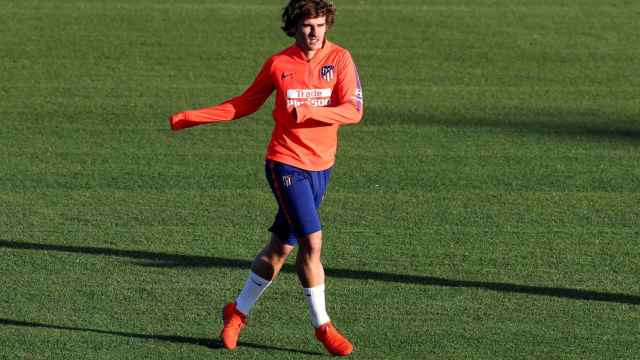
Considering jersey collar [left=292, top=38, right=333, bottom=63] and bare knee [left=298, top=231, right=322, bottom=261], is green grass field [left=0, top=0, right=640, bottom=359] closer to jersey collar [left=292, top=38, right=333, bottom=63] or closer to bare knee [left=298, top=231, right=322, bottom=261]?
bare knee [left=298, top=231, right=322, bottom=261]

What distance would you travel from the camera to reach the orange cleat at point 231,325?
7.57 m

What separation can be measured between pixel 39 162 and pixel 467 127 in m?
4.17

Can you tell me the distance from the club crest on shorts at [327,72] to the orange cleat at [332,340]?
1.43m

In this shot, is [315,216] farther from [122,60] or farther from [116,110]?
[122,60]

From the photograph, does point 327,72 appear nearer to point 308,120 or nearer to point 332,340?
point 308,120

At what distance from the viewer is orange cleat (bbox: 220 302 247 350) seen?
24.8ft

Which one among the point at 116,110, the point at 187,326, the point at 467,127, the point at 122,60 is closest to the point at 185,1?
the point at 122,60

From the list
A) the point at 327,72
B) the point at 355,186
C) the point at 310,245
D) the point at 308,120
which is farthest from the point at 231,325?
the point at 355,186

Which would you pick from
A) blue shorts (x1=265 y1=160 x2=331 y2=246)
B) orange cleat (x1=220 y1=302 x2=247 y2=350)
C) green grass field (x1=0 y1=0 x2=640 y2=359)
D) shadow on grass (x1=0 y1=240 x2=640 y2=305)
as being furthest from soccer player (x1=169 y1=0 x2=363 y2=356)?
shadow on grass (x1=0 y1=240 x2=640 y2=305)

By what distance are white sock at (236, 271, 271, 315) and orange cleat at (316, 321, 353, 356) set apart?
0.43 metres

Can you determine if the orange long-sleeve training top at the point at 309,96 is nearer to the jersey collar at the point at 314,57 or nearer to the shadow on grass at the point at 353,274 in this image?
the jersey collar at the point at 314,57

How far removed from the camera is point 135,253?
924 cm

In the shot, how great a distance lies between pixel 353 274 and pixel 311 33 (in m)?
2.29

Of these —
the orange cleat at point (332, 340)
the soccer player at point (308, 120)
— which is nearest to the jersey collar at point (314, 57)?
the soccer player at point (308, 120)
